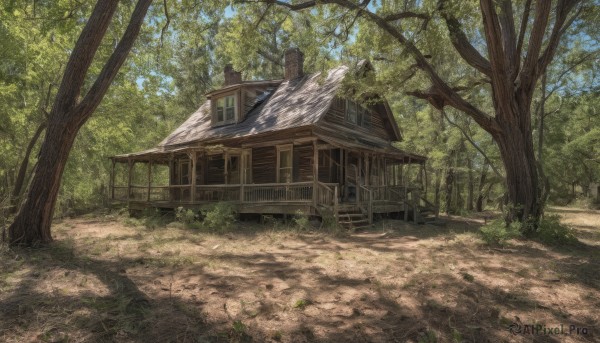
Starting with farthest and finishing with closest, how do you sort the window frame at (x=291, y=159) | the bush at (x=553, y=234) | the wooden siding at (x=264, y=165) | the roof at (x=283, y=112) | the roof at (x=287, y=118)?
1. the wooden siding at (x=264, y=165)
2. the window frame at (x=291, y=159)
3. the roof at (x=283, y=112)
4. the roof at (x=287, y=118)
5. the bush at (x=553, y=234)

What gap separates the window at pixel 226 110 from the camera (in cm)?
1911

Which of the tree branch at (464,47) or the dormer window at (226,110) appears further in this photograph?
the dormer window at (226,110)

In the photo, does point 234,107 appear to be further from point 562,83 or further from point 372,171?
point 562,83

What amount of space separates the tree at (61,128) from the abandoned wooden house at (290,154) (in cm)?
715

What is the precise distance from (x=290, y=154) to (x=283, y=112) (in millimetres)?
1991

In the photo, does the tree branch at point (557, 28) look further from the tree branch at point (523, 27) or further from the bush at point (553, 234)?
the bush at point (553, 234)

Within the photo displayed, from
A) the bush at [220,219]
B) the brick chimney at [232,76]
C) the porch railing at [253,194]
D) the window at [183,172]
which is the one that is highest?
the brick chimney at [232,76]

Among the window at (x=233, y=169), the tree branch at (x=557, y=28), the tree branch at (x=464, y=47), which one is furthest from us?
the window at (x=233, y=169)

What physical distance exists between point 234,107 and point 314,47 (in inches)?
316

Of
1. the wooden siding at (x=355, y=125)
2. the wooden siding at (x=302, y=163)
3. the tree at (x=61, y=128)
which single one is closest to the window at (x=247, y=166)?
the wooden siding at (x=302, y=163)

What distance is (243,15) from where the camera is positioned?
42.0 ft

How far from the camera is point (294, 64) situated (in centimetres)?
2109

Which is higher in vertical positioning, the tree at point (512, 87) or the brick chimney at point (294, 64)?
the brick chimney at point (294, 64)

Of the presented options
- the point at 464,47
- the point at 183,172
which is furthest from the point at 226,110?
the point at 464,47
